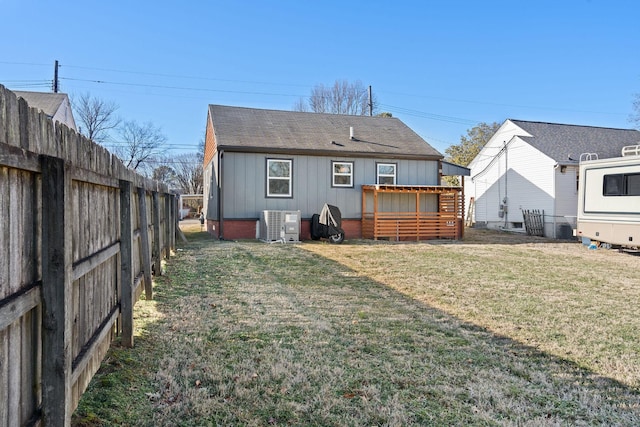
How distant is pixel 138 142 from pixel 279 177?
24.7m

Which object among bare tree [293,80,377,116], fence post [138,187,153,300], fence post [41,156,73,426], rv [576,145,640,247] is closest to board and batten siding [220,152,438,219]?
rv [576,145,640,247]

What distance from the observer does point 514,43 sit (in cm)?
2103

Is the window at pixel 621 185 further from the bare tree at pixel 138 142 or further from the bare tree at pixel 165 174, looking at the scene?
the bare tree at pixel 165 174

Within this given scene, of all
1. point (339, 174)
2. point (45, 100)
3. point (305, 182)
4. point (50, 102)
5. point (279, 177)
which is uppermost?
point (45, 100)

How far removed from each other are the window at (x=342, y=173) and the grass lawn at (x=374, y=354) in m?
8.19

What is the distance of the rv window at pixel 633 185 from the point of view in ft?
35.5

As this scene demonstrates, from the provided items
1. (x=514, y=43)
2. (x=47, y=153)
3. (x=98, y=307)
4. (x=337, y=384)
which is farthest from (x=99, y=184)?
(x=514, y=43)

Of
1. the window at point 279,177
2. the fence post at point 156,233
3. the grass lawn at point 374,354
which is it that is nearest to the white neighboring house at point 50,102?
the window at point 279,177

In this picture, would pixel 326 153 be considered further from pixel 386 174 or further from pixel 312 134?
pixel 386 174

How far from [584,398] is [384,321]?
6.87 ft

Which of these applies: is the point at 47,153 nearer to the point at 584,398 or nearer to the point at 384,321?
the point at 584,398

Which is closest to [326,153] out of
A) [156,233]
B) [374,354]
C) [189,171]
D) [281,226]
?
[281,226]

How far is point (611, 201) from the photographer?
11492 millimetres

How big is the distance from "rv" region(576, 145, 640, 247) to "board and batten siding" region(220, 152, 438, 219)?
5.03 metres
